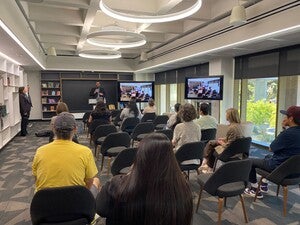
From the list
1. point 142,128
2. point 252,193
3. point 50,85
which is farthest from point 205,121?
point 50,85

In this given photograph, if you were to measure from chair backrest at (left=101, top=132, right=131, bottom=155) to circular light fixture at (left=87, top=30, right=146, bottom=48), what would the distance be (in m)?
2.32

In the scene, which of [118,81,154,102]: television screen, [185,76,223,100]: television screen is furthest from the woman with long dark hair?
[118,81,154,102]: television screen

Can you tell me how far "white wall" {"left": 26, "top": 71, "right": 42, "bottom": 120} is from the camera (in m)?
11.7

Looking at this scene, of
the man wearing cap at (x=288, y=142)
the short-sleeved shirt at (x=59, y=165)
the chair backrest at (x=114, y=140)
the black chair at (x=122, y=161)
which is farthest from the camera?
the chair backrest at (x=114, y=140)

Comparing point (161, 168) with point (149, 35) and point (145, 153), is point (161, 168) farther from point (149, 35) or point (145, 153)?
point (149, 35)

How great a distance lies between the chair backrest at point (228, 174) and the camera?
241cm

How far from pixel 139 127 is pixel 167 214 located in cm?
411

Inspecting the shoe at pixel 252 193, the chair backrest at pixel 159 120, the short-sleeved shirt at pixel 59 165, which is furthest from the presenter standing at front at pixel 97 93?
the short-sleeved shirt at pixel 59 165

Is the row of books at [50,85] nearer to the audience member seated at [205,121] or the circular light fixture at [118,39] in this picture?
the circular light fixture at [118,39]

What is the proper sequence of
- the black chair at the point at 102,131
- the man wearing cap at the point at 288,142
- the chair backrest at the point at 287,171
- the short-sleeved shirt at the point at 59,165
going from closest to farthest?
the short-sleeved shirt at the point at 59,165 < the chair backrest at the point at 287,171 < the man wearing cap at the point at 288,142 < the black chair at the point at 102,131

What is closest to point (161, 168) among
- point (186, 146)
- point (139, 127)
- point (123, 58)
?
point (186, 146)

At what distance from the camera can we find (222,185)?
260 cm

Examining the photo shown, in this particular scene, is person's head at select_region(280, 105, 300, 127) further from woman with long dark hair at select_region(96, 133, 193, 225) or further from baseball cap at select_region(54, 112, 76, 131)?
baseball cap at select_region(54, 112, 76, 131)

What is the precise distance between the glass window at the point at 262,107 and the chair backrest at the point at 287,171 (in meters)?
3.38
